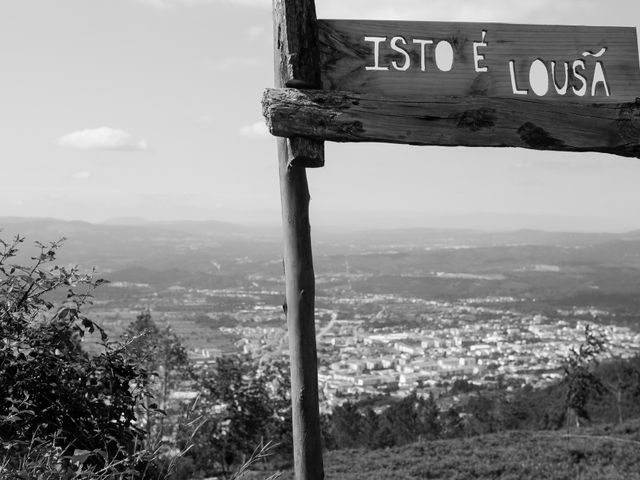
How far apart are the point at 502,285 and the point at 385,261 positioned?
3001cm

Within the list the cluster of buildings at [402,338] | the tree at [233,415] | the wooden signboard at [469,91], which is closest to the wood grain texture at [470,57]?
the wooden signboard at [469,91]

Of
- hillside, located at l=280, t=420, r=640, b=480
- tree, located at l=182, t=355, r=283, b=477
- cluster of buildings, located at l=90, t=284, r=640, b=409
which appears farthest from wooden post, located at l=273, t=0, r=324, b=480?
cluster of buildings, located at l=90, t=284, r=640, b=409

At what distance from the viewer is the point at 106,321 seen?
49219mm

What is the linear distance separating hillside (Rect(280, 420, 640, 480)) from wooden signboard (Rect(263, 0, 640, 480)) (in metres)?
6.59

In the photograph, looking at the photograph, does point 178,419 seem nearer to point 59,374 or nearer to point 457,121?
point 59,374

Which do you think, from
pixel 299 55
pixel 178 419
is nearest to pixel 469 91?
pixel 299 55

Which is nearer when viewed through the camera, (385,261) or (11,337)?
(11,337)

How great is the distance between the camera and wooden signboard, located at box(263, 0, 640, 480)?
2816mm

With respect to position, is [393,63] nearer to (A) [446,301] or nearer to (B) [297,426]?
(B) [297,426]

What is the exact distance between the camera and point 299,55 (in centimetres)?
282

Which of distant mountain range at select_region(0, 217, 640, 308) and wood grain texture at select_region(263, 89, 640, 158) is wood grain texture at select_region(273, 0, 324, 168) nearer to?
wood grain texture at select_region(263, 89, 640, 158)

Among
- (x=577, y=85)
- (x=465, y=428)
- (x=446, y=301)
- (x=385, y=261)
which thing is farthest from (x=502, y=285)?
(x=577, y=85)

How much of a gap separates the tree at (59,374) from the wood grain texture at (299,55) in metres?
1.00

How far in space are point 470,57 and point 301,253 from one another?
1154 mm
